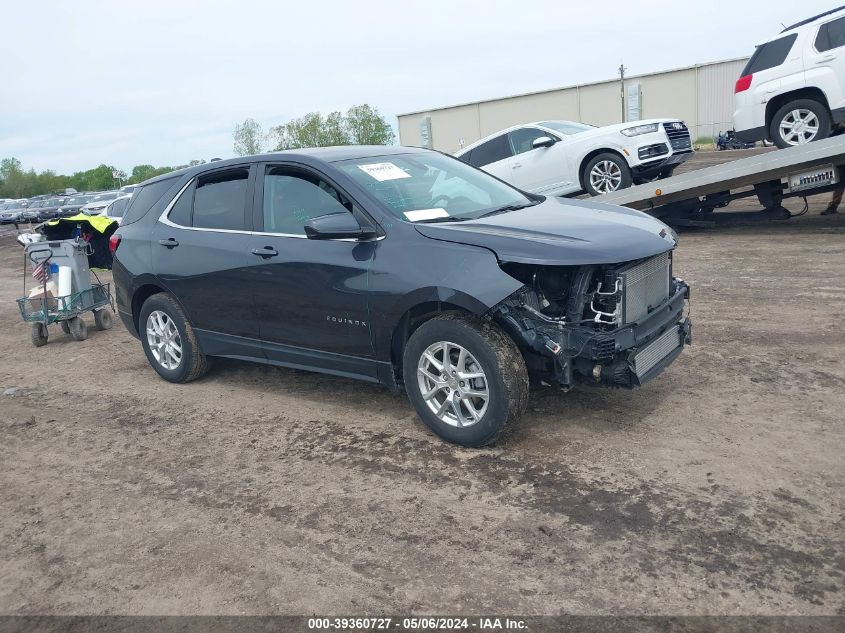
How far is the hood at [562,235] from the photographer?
4.12 meters

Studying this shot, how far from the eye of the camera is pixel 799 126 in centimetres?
1112

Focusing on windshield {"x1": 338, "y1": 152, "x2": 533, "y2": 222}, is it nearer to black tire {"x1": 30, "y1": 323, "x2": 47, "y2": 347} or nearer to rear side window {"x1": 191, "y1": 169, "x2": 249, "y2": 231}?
rear side window {"x1": 191, "y1": 169, "x2": 249, "y2": 231}

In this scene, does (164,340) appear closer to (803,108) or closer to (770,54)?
(803,108)

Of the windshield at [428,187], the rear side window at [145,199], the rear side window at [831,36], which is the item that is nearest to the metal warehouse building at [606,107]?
the rear side window at [831,36]

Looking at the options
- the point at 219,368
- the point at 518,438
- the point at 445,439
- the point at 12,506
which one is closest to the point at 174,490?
the point at 12,506

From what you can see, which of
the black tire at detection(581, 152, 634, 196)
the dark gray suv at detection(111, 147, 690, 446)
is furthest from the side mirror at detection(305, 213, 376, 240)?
the black tire at detection(581, 152, 634, 196)

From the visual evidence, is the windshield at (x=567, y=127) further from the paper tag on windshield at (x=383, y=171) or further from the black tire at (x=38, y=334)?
the black tire at (x=38, y=334)

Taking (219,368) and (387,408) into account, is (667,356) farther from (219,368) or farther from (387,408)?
(219,368)

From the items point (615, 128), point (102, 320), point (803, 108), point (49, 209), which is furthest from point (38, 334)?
point (49, 209)

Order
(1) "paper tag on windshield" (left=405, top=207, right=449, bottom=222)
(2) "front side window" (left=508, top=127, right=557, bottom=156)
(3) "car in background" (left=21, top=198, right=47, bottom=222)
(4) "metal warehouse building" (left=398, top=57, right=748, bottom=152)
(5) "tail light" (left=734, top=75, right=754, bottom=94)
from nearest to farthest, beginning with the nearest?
(1) "paper tag on windshield" (left=405, top=207, right=449, bottom=222), (5) "tail light" (left=734, top=75, right=754, bottom=94), (2) "front side window" (left=508, top=127, right=557, bottom=156), (3) "car in background" (left=21, top=198, right=47, bottom=222), (4) "metal warehouse building" (left=398, top=57, right=748, bottom=152)

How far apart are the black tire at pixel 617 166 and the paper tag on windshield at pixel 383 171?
7430 mm

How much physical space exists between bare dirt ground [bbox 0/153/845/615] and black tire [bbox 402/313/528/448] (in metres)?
0.15

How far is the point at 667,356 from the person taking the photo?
4676 millimetres

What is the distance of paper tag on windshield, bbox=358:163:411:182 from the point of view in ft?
16.9
